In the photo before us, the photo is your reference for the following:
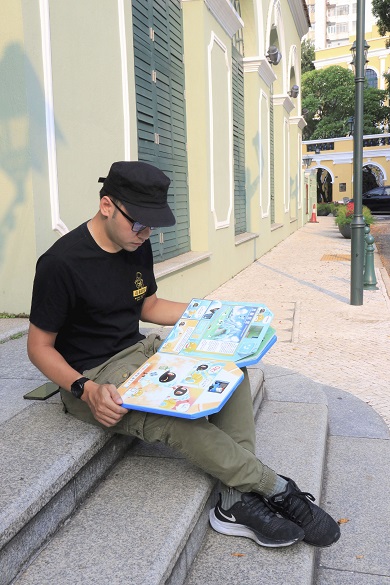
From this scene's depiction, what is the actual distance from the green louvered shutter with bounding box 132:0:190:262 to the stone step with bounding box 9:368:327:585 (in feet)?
15.9

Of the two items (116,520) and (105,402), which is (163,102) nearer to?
(105,402)

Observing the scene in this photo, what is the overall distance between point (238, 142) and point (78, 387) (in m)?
10.9

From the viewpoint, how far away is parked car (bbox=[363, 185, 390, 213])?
120ft

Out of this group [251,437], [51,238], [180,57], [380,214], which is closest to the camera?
[251,437]

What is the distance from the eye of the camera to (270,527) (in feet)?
8.00

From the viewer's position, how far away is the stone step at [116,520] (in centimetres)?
201

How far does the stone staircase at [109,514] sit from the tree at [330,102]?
176 ft

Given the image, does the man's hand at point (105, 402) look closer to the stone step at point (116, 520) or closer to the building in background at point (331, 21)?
the stone step at point (116, 520)

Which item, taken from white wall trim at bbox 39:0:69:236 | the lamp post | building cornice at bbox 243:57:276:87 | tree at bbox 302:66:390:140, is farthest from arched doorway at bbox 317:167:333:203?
white wall trim at bbox 39:0:69:236

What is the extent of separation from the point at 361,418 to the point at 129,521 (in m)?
2.42

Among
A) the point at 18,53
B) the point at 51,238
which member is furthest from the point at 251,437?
the point at 18,53

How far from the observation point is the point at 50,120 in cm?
472

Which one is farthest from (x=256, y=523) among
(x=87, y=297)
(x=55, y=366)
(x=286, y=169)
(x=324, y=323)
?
(x=286, y=169)

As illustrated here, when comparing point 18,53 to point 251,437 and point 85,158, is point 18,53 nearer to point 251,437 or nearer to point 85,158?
point 85,158
